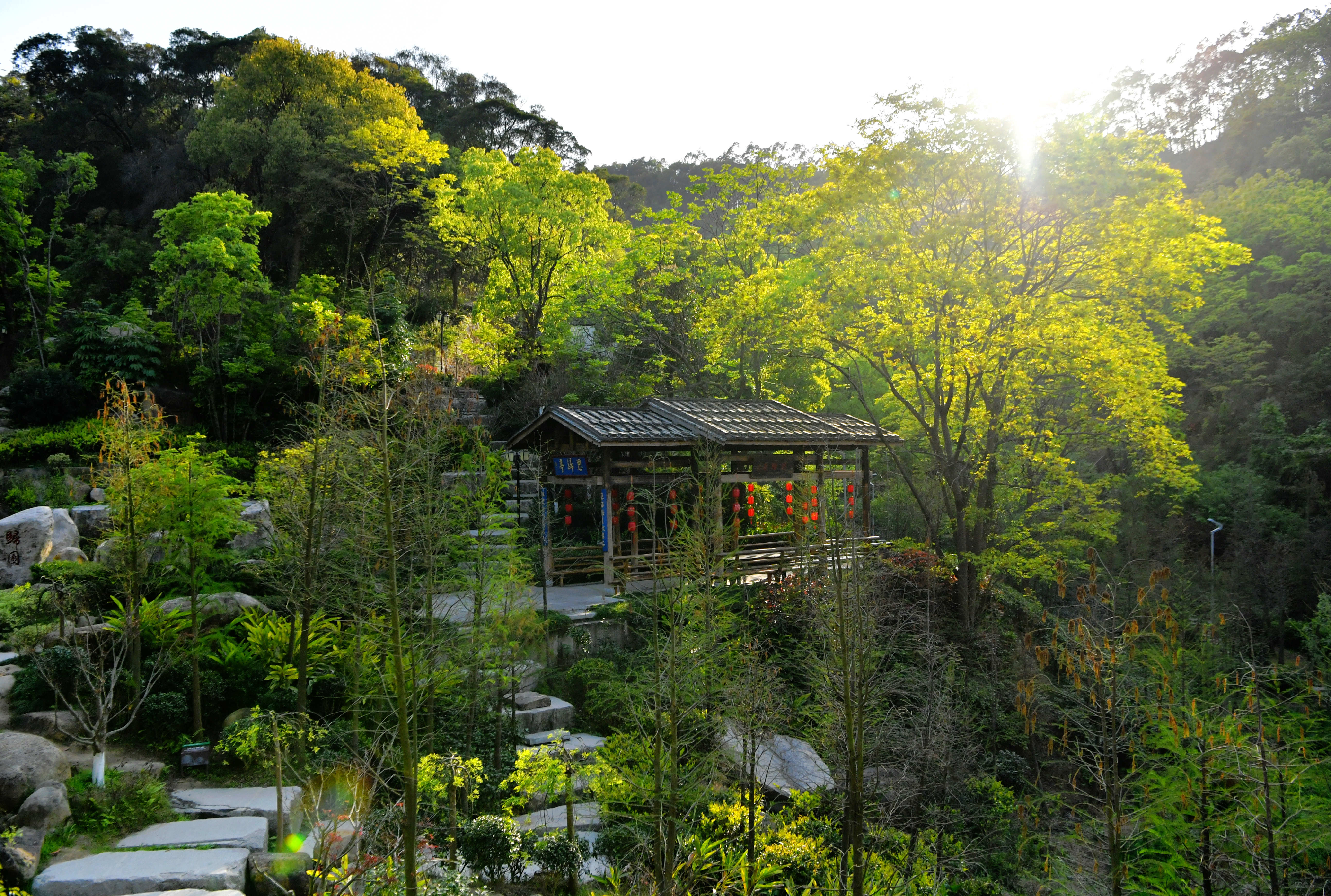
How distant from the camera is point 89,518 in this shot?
1416 cm

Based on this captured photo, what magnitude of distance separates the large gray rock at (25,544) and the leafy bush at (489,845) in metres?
10.1

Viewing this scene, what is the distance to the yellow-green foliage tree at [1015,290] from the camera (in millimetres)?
12141

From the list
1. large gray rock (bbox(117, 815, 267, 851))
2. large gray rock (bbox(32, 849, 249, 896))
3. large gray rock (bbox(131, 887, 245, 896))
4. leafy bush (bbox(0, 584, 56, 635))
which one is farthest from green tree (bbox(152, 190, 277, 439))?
large gray rock (bbox(131, 887, 245, 896))

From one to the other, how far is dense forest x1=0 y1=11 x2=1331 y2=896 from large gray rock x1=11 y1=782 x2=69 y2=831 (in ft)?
0.81

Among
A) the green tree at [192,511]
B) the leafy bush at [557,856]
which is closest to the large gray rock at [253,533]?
the green tree at [192,511]

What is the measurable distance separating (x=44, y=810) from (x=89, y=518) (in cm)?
897

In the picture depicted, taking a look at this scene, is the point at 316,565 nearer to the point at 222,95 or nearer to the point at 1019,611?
the point at 1019,611

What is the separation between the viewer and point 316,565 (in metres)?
8.14

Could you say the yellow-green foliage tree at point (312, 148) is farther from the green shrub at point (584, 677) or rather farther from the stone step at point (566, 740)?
the stone step at point (566, 740)

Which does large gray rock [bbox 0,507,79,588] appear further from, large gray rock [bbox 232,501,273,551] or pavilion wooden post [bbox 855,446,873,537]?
pavilion wooden post [bbox 855,446,873,537]

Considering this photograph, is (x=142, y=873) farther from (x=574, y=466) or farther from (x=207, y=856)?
(x=574, y=466)

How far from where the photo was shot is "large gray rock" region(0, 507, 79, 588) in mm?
12406

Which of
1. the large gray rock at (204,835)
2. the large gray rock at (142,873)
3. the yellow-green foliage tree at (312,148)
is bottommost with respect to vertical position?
the large gray rock at (204,835)

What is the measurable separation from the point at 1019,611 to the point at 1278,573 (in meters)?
6.49
